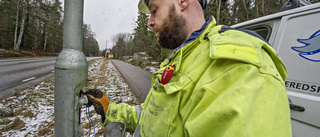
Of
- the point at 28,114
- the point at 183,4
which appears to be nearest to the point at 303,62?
the point at 183,4

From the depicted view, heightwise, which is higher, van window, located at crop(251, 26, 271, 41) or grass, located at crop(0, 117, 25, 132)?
→ van window, located at crop(251, 26, 271, 41)

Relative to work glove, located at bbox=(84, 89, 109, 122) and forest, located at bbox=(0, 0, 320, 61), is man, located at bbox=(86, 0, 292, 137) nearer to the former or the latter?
work glove, located at bbox=(84, 89, 109, 122)

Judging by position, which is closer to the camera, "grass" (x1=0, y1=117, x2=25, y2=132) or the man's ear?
the man's ear

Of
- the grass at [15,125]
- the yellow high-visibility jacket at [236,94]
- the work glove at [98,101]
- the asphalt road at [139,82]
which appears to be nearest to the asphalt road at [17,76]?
the grass at [15,125]

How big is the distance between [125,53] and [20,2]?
38091 mm

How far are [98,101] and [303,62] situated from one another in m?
2.31

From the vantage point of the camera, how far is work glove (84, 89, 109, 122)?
135 cm

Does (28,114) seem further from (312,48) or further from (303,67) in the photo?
(312,48)

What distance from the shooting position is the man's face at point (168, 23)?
1112 millimetres

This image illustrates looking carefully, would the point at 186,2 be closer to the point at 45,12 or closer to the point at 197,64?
the point at 197,64

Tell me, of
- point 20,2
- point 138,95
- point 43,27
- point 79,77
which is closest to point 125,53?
point 43,27

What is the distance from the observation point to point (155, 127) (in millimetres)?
783

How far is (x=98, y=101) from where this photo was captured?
1.37 m

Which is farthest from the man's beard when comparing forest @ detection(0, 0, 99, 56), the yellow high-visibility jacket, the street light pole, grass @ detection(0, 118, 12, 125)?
forest @ detection(0, 0, 99, 56)
